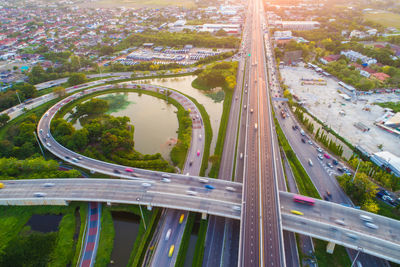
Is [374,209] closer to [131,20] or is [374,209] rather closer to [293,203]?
[293,203]

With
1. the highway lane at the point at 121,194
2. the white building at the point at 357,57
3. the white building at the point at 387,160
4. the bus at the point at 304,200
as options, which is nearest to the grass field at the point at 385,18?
the white building at the point at 357,57

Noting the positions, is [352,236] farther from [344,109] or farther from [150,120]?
[150,120]

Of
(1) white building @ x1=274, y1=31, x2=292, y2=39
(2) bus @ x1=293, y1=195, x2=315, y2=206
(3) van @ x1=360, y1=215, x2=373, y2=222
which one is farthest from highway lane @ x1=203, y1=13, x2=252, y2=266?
(1) white building @ x1=274, y1=31, x2=292, y2=39

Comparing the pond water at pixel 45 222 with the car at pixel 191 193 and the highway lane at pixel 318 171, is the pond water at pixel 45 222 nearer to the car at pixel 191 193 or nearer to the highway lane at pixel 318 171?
the car at pixel 191 193

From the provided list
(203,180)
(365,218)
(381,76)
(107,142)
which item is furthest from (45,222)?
(381,76)

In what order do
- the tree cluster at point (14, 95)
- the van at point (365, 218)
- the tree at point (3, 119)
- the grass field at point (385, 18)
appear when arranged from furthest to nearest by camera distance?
the grass field at point (385, 18), the tree cluster at point (14, 95), the tree at point (3, 119), the van at point (365, 218)
